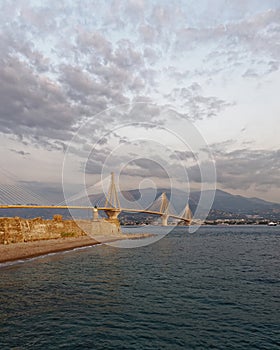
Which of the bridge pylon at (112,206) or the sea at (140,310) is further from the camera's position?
the bridge pylon at (112,206)

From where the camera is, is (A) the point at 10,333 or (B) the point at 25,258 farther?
(B) the point at 25,258

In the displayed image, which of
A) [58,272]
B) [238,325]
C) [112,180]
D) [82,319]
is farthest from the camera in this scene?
[112,180]

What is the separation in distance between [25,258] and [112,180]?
72.1 meters

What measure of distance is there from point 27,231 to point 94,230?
26930mm

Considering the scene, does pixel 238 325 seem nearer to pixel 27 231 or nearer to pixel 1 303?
pixel 1 303

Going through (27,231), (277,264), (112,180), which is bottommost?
(277,264)

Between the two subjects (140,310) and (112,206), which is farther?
(112,206)

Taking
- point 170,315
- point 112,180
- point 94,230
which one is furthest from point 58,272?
point 112,180

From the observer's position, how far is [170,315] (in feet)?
41.3

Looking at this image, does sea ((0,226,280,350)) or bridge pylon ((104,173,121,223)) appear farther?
bridge pylon ((104,173,121,223))

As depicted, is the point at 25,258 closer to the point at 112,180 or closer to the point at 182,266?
the point at 182,266

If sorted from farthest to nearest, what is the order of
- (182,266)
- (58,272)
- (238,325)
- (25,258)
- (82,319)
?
(25,258)
(182,266)
(58,272)
(82,319)
(238,325)

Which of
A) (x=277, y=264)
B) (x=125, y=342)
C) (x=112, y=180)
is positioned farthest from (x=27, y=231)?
(x=112, y=180)

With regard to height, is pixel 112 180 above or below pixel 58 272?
above
